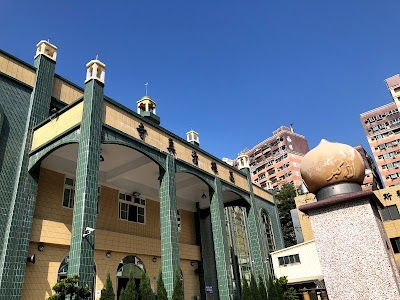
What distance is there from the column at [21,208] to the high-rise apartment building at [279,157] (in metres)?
48.0

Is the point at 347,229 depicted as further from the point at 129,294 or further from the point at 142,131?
the point at 142,131

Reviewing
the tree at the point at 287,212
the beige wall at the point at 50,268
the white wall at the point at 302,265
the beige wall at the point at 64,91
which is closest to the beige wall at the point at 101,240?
the beige wall at the point at 50,268

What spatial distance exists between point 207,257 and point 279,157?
150ft

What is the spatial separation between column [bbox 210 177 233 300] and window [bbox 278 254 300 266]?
8404mm

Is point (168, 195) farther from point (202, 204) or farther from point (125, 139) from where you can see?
point (202, 204)

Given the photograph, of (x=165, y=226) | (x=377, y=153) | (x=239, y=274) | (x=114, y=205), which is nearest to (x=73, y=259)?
(x=165, y=226)

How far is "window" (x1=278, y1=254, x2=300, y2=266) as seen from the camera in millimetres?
19922

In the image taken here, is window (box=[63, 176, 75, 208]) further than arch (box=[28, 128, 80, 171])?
Yes

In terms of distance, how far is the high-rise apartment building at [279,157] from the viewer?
189ft

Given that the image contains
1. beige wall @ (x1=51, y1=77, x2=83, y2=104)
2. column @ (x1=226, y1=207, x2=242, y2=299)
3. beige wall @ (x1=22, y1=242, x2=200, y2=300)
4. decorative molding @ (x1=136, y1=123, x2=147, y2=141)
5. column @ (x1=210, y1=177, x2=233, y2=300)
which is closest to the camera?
beige wall @ (x1=22, y1=242, x2=200, y2=300)

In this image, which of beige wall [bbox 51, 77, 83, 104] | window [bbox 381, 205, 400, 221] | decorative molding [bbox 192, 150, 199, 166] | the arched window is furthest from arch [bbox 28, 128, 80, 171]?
window [bbox 381, 205, 400, 221]

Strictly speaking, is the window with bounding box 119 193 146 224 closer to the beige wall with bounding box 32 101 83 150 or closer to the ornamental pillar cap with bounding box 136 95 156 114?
the ornamental pillar cap with bounding box 136 95 156 114

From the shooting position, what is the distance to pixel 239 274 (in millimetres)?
20875

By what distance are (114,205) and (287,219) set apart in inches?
1046
